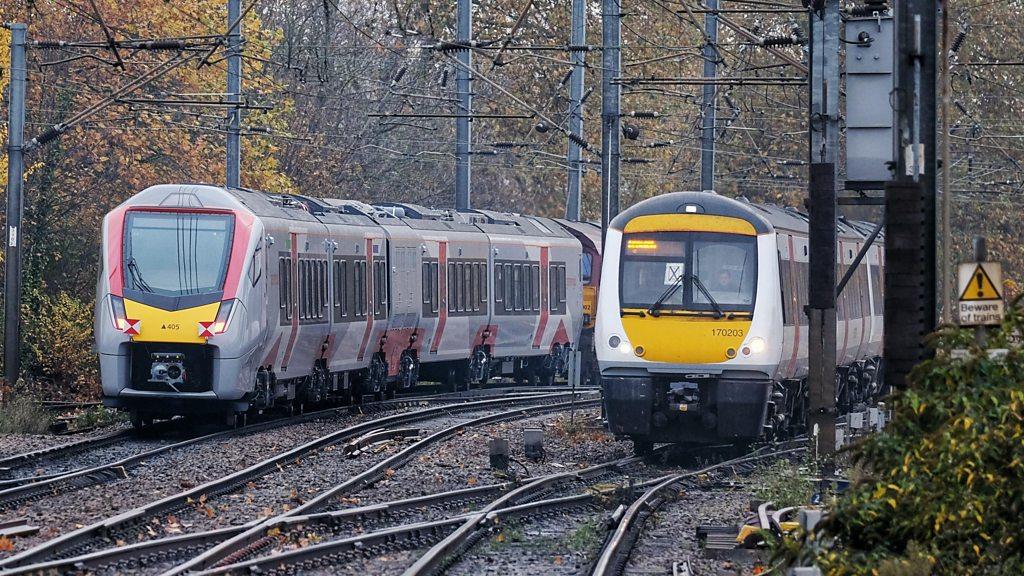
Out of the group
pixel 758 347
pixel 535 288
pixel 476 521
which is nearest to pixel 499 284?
pixel 535 288

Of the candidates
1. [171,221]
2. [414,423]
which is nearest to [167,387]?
[171,221]

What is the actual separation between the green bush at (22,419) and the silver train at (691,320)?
7854 millimetres

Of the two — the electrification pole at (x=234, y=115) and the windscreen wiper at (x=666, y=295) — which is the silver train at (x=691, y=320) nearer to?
the windscreen wiper at (x=666, y=295)

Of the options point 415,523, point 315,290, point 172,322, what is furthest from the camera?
point 315,290

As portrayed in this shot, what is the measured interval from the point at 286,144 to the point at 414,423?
27446 mm

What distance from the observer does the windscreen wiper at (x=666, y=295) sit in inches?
773

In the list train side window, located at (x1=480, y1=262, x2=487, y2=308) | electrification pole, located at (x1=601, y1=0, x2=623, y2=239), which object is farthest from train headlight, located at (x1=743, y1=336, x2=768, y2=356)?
train side window, located at (x1=480, y1=262, x2=487, y2=308)

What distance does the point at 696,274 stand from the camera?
64.6 feet

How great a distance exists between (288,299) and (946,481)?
50.1 feet

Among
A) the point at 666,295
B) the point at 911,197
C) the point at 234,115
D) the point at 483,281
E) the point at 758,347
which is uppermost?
the point at 234,115

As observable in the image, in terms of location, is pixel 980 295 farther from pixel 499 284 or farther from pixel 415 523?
Answer: pixel 499 284

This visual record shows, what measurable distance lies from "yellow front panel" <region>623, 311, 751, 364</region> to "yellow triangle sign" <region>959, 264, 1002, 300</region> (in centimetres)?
928

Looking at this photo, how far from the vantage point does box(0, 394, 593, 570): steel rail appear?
39.4 ft

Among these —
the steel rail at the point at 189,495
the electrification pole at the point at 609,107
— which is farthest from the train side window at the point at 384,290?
the electrification pole at the point at 609,107
